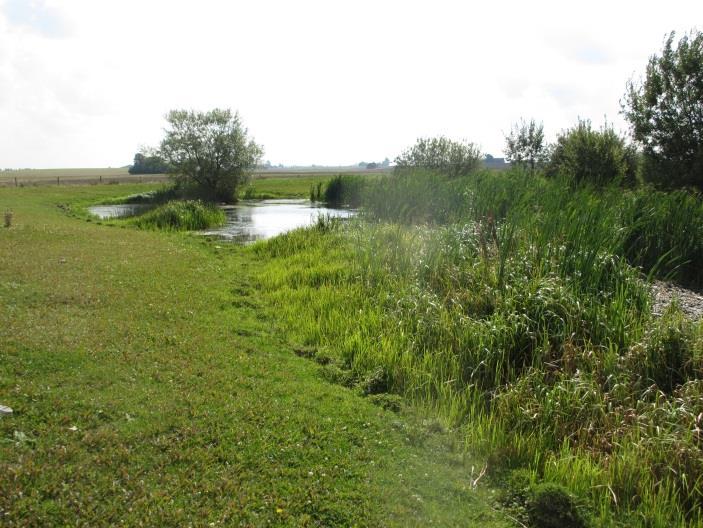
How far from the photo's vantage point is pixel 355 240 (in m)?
13.1

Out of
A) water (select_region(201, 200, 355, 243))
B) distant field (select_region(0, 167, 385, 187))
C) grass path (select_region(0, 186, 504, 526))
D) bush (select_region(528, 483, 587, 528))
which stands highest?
distant field (select_region(0, 167, 385, 187))

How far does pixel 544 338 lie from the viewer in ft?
20.9

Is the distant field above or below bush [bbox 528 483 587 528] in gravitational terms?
above

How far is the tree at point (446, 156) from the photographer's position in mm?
33719

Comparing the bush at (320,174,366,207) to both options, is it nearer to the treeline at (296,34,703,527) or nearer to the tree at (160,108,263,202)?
the tree at (160,108,263,202)

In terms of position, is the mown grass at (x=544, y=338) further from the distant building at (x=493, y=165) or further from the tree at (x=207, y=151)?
the tree at (x=207, y=151)

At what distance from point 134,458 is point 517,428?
11.5ft

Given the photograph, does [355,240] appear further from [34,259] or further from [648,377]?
[648,377]

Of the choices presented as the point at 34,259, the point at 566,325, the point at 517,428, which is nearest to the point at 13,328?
the point at 34,259

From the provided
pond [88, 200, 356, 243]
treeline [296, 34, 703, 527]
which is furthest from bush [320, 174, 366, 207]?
treeline [296, 34, 703, 527]

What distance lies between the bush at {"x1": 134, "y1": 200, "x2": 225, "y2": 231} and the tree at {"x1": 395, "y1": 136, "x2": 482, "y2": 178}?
14.5m

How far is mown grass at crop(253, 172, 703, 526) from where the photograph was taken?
437cm

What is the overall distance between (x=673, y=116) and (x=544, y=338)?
75.2ft

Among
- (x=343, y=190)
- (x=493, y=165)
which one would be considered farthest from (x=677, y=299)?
(x=493, y=165)
